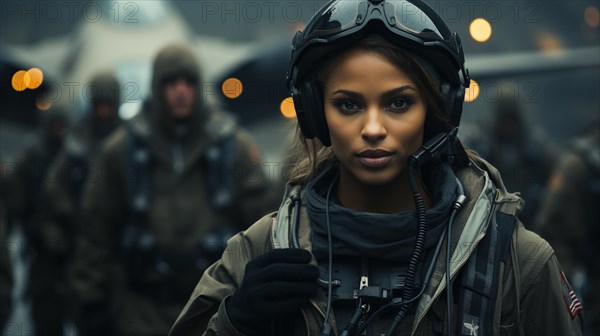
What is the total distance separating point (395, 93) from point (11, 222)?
29.5 ft

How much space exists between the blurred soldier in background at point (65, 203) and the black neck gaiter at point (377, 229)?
6.81 m

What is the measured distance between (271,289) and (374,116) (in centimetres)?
54

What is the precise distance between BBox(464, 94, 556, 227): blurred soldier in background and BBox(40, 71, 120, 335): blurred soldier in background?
311cm

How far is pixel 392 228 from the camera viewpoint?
3734 mm

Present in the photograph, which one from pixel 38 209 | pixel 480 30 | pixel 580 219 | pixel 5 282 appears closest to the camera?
pixel 5 282

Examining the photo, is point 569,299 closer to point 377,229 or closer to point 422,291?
point 422,291

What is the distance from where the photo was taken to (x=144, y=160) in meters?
8.10

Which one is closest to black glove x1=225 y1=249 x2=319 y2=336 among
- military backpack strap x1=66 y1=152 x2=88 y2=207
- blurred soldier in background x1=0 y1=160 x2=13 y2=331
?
blurred soldier in background x1=0 y1=160 x2=13 y2=331

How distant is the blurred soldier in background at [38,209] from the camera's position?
11312 mm

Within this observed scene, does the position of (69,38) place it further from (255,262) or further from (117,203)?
(255,262)

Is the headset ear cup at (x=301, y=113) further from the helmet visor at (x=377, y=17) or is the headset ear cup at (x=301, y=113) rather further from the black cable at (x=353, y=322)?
the black cable at (x=353, y=322)

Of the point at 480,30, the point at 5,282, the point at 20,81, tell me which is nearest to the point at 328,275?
the point at 5,282

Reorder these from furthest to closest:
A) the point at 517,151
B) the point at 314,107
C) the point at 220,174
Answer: the point at 517,151 → the point at 220,174 → the point at 314,107

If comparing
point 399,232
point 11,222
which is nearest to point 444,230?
point 399,232
